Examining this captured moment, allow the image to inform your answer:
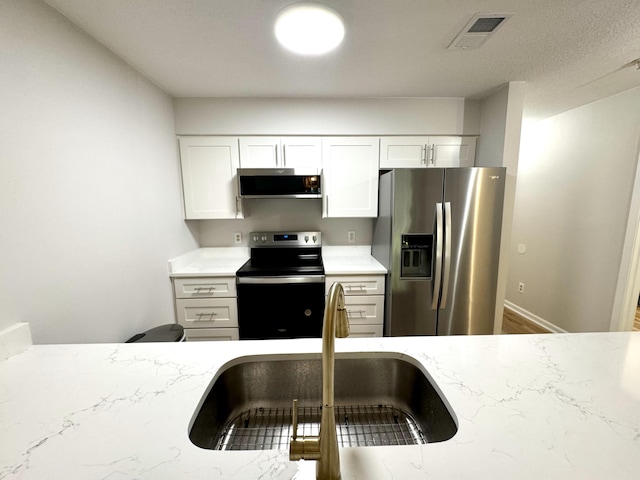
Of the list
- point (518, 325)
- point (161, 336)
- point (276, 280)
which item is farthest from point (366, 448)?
point (518, 325)

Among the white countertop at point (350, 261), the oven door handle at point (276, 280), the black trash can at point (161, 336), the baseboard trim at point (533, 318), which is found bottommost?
the baseboard trim at point (533, 318)

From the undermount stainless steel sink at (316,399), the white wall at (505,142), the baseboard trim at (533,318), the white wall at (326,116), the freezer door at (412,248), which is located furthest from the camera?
the baseboard trim at (533,318)

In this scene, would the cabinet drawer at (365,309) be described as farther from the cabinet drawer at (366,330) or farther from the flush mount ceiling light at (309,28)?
the flush mount ceiling light at (309,28)

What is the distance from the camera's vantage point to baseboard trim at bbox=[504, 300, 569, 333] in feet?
9.15

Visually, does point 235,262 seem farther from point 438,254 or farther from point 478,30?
point 478,30

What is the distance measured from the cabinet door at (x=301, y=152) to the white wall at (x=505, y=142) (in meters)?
1.52

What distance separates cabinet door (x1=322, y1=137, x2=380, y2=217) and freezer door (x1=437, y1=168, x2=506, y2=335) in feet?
2.29

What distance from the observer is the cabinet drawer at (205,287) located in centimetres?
216

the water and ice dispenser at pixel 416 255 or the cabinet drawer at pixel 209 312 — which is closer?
the water and ice dispenser at pixel 416 255

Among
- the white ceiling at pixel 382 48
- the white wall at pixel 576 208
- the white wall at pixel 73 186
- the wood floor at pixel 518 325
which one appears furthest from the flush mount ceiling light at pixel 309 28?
the wood floor at pixel 518 325

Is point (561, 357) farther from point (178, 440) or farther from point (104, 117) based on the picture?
point (104, 117)

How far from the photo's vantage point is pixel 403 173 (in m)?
1.96

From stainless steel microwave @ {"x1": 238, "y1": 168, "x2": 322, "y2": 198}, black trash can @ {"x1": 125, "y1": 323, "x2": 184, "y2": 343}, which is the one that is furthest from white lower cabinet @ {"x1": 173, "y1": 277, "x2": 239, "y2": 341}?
stainless steel microwave @ {"x1": 238, "y1": 168, "x2": 322, "y2": 198}

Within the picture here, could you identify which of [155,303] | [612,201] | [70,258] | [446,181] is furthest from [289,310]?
[612,201]
